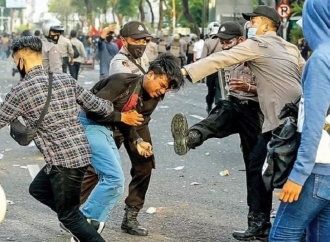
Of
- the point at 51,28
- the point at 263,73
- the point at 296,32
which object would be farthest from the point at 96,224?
the point at 296,32

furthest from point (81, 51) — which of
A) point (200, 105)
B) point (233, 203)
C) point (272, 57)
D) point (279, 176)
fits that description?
point (279, 176)

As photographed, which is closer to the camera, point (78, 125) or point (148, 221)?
point (78, 125)

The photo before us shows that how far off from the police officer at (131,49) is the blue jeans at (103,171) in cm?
68

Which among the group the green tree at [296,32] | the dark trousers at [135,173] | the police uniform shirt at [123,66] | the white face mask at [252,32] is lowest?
the green tree at [296,32]

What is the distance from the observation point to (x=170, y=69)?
19.0ft

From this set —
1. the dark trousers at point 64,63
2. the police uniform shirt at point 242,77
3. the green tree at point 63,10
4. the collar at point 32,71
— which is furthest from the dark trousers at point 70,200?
the green tree at point 63,10

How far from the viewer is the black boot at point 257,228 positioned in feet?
21.3

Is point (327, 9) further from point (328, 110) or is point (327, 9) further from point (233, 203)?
point (233, 203)

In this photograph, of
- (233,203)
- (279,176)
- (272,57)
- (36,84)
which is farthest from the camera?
(233,203)

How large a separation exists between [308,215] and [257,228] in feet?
7.63

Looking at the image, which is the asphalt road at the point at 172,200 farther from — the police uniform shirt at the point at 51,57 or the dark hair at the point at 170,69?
the dark hair at the point at 170,69

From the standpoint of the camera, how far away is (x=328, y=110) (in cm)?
409

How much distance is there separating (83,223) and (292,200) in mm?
1807

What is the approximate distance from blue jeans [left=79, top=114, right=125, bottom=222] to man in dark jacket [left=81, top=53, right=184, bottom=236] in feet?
0.30
